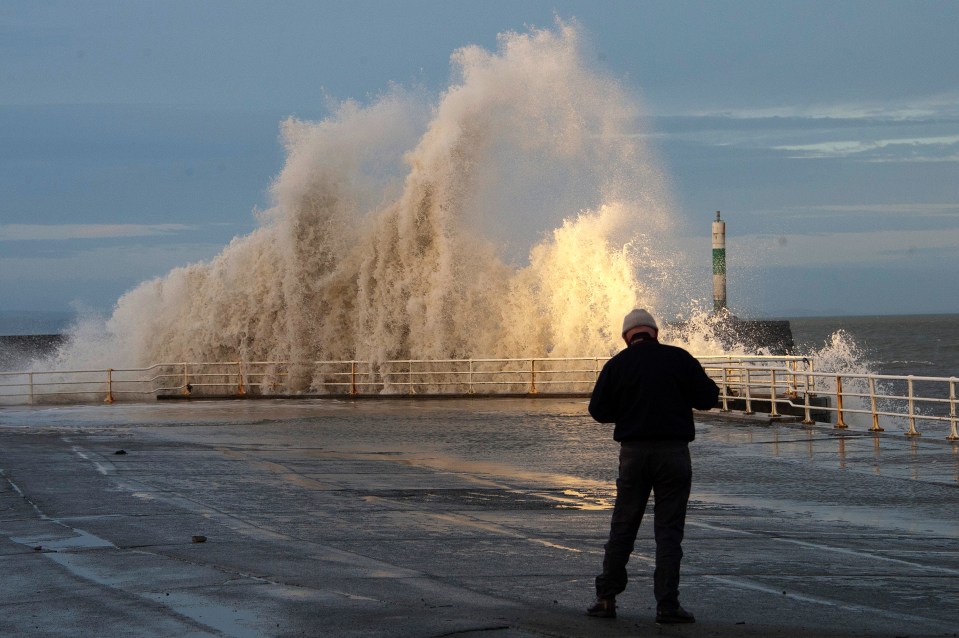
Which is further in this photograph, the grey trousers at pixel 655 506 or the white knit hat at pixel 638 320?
the white knit hat at pixel 638 320

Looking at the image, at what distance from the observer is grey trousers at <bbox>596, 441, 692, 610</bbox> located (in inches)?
263

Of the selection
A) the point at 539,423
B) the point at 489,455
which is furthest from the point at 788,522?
the point at 539,423

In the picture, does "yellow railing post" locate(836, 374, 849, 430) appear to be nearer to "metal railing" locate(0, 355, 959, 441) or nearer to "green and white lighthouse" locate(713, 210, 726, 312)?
"metal railing" locate(0, 355, 959, 441)

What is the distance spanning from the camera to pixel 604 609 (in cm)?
665

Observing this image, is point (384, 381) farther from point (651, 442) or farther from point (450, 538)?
point (651, 442)

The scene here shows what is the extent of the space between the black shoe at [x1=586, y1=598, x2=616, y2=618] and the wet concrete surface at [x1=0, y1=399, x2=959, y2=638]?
0.07m

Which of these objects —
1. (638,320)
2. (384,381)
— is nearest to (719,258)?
(384,381)

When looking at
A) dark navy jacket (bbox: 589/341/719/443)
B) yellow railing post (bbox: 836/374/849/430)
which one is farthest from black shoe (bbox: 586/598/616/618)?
yellow railing post (bbox: 836/374/849/430)

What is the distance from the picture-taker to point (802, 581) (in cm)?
777

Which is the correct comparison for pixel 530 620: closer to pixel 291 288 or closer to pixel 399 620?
pixel 399 620

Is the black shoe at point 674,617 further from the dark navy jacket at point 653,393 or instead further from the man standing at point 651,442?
the dark navy jacket at point 653,393

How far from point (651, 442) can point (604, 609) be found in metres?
0.90

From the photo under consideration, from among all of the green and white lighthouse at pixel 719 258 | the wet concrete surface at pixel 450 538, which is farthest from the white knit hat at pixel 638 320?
the green and white lighthouse at pixel 719 258

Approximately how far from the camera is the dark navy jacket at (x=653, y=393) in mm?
6715
